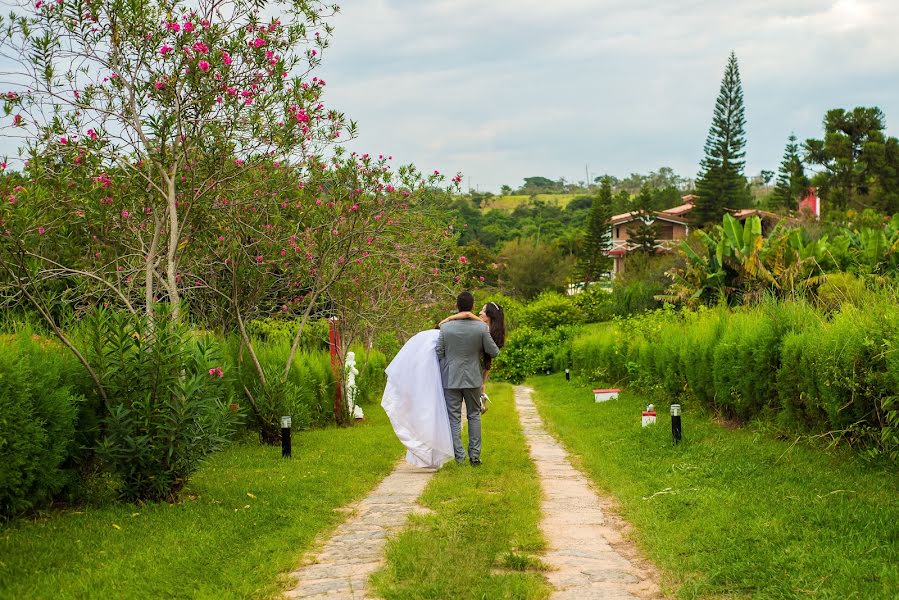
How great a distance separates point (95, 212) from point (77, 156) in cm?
78

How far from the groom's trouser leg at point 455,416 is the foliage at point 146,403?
337 centimetres

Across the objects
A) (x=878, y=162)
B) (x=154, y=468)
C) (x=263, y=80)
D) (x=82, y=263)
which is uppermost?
(x=878, y=162)

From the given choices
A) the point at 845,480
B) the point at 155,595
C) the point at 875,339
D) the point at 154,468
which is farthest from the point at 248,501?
the point at 875,339

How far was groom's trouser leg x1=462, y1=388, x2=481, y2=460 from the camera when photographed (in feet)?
34.4

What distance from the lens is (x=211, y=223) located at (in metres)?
11.6

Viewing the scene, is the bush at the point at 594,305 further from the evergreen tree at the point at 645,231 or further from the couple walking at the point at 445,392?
the couple walking at the point at 445,392

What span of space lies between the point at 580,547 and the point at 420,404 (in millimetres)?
4466

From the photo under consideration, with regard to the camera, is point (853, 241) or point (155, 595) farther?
point (853, 241)

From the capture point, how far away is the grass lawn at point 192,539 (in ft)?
17.9

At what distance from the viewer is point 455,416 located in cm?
1060

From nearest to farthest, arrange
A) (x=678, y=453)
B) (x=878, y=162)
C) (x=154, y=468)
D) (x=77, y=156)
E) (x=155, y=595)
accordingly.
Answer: (x=155, y=595) < (x=154, y=468) < (x=77, y=156) < (x=678, y=453) < (x=878, y=162)

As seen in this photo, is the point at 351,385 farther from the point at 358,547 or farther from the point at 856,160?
the point at 856,160

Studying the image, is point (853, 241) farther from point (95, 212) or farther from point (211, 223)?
point (95, 212)

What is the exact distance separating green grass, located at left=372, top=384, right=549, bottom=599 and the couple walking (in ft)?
1.31
